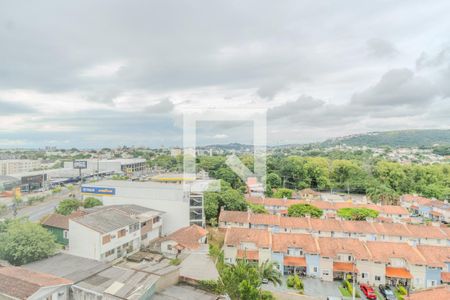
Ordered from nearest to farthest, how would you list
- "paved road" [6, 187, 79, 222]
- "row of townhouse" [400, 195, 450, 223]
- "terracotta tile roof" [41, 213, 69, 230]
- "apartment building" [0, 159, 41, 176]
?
1. "terracotta tile roof" [41, 213, 69, 230]
2. "paved road" [6, 187, 79, 222]
3. "row of townhouse" [400, 195, 450, 223]
4. "apartment building" [0, 159, 41, 176]

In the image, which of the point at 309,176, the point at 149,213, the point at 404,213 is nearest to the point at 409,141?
the point at 309,176

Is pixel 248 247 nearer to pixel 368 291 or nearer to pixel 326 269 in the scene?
pixel 326 269

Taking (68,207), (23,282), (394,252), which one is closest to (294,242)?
(394,252)

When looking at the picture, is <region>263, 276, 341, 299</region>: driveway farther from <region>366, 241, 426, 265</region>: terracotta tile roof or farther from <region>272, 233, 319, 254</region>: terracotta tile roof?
<region>366, 241, 426, 265</region>: terracotta tile roof

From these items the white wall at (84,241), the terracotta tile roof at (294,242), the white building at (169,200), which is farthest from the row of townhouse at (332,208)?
the white wall at (84,241)

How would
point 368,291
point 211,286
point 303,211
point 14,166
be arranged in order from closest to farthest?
point 211,286
point 368,291
point 303,211
point 14,166

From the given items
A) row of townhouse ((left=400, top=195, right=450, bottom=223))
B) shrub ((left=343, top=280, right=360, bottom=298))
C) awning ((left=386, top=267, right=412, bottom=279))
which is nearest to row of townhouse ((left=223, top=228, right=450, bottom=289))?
awning ((left=386, top=267, right=412, bottom=279))

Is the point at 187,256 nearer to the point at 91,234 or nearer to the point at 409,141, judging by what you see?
the point at 91,234
